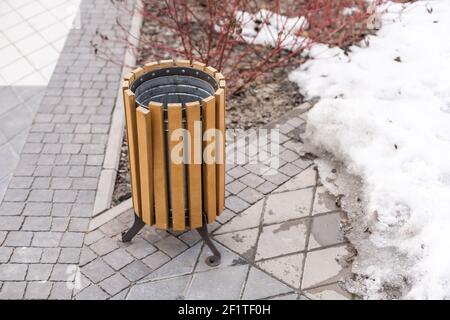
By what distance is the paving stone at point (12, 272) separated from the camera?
4.16 meters

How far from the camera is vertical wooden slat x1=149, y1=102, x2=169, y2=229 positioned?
12.3ft

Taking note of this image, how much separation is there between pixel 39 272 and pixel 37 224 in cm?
57

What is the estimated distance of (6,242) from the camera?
4484 millimetres

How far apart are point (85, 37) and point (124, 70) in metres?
1.17

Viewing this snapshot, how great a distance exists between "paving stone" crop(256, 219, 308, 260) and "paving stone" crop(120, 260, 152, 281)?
871mm

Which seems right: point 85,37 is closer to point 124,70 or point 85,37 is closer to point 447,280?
point 124,70

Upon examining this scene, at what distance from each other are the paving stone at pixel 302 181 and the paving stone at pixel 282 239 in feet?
1.50

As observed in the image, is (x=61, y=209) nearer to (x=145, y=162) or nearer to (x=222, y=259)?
(x=145, y=162)

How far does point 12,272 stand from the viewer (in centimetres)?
421

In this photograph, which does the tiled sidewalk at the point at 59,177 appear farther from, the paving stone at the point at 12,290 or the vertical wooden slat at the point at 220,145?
the vertical wooden slat at the point at 220,145

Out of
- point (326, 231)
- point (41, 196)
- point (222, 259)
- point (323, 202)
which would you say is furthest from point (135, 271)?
point (323, 202)

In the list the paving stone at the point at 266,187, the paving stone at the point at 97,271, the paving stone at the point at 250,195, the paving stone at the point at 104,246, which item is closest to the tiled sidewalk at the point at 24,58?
the paving stone at the point at 104,246

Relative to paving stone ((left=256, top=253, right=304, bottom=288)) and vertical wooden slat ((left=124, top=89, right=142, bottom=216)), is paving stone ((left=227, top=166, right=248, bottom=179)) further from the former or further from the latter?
vertical wooden slat ((left=124, top=89, right=142, bottom=216))

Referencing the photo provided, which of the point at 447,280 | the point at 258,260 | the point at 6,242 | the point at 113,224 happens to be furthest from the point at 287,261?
the point at 6,242
